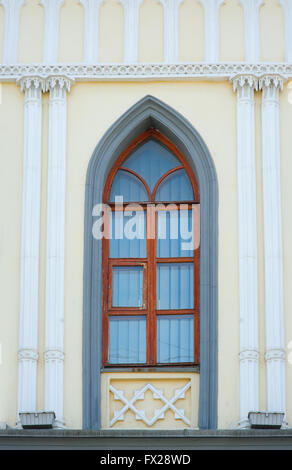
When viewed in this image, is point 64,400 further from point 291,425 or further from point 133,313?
point 291,425

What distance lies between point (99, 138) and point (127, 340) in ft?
8.53

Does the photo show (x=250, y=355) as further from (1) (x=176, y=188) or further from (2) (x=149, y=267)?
(1) (x=176, y=188)

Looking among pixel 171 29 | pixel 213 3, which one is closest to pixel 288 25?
pixel 213 3

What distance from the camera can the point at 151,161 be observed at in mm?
20734

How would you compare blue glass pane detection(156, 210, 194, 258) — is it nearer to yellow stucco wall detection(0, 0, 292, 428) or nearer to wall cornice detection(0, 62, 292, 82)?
yellow stucco wall detection(0, 0, 292, 428)

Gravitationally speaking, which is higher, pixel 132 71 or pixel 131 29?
pixel 131 29

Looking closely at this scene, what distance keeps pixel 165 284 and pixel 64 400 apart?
1977 mm

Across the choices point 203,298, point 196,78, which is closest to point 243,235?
point 203,298

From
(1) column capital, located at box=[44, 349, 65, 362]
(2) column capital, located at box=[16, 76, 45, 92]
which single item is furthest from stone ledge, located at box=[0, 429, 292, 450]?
(2) column capital, located at box=[16, 76, 45, 92]

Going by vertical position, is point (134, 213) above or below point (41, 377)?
above

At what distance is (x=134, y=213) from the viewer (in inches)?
808
